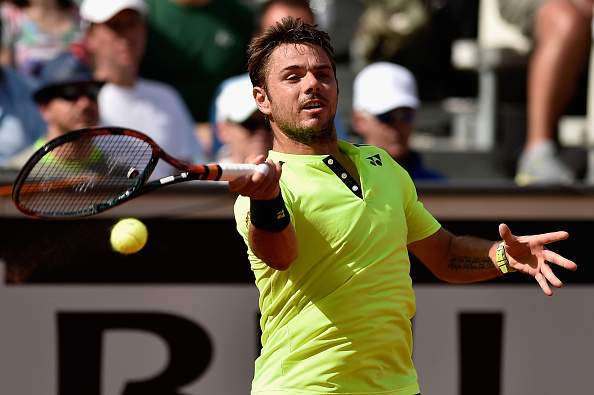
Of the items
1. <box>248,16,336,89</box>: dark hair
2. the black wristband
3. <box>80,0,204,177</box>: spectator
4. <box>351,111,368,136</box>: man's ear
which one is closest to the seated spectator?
<box>80,0,204,177</box>: spectator

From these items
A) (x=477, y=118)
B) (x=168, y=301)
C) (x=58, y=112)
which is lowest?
(x=168, y=301)

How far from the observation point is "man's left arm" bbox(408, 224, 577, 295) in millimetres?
2898

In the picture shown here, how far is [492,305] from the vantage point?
4.61 meters

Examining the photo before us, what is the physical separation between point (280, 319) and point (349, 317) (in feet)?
0.76

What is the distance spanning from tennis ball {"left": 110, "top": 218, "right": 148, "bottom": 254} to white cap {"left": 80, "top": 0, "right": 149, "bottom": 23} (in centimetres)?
154

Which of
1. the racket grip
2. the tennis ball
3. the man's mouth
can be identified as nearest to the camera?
the racket grip

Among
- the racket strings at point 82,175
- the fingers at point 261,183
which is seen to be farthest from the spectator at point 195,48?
the fingers at point 261,183

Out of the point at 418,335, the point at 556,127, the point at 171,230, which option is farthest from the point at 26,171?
the point at 556,127

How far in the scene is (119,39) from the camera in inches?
207

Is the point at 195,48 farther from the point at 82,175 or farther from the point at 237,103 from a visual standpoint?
the point at 82,175

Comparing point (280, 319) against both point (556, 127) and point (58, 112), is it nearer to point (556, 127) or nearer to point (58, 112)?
point (58, 112)

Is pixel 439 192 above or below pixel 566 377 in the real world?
above

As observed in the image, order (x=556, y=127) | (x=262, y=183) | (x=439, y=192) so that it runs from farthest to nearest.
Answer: (x=556, y=127)
(x=439, y=192)
(x=262, y=183)

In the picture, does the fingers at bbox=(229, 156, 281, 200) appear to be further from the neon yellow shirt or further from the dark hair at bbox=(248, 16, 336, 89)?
the dark hair at bbox=(248, 16, 336, 89)
